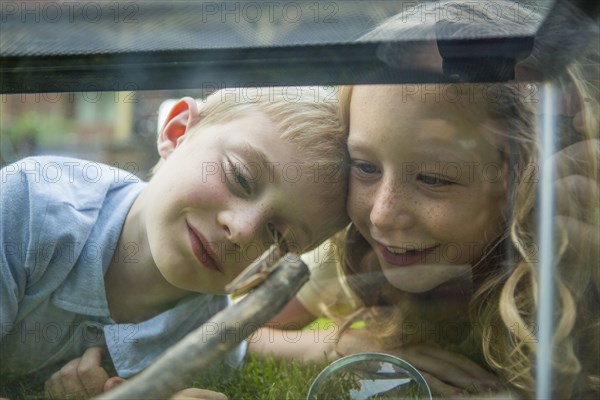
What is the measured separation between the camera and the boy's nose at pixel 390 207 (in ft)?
2.90

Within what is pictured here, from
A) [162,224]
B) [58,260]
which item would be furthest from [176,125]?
[58,260]

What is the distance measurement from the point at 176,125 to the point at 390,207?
310mm

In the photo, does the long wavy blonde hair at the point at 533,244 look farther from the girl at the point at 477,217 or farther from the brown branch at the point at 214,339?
the brown branch at the point at 214,339

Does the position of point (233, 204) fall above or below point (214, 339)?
above

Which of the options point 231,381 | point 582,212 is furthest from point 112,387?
point 582,212

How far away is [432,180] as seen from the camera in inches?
34.9

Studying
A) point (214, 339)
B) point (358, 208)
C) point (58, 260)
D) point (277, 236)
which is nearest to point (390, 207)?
point (358, 208)

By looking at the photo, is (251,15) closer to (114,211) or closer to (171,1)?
(171,1)

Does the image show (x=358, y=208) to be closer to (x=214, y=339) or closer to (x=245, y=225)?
(x=245, y=225)

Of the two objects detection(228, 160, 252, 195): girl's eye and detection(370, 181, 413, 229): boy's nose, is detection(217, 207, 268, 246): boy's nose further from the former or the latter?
detection(370, 181, 413, 229): boy's nose

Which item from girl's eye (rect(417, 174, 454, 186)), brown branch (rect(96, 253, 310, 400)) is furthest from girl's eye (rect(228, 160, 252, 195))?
girl's eye (rect(417, 174, 454, 186))

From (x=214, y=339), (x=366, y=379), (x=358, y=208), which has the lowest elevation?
(x=366, y=379)

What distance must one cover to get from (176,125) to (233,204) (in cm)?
15

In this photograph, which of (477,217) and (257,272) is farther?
(477,217)
